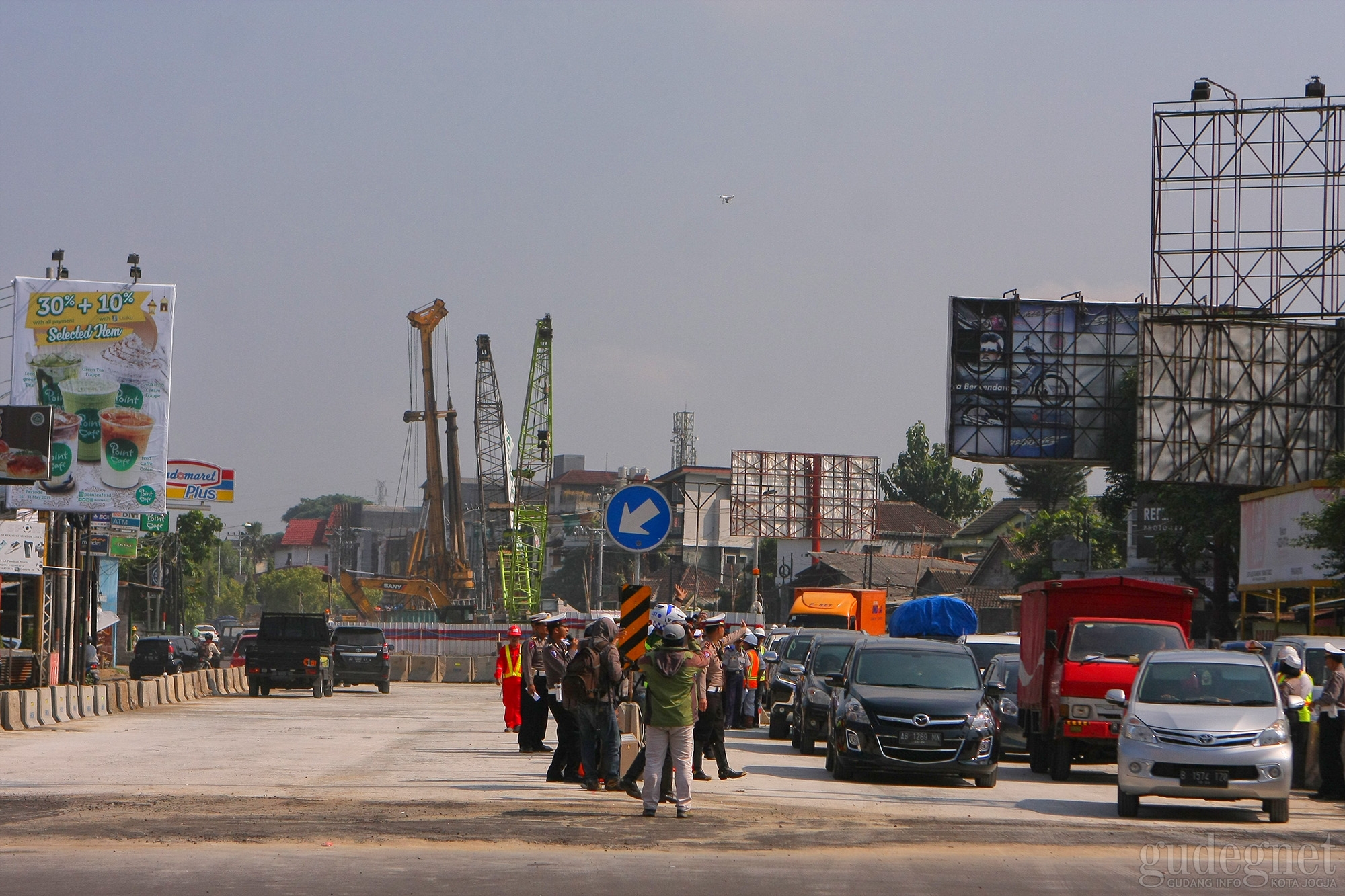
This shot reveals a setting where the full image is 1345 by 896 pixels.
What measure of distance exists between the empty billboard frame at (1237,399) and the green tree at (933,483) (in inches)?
2889

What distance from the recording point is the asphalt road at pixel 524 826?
35.0 ft

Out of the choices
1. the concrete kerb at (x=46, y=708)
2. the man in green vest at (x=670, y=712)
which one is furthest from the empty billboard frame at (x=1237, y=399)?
the man in green vest at (x=670, y=712)

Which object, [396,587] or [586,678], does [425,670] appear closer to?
[396,587]

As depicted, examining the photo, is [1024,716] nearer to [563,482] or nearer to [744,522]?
[744,522]

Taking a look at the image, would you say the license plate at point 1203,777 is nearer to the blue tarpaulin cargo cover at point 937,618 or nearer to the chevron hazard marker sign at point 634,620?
the chevron hazard marker sign at point 634,620

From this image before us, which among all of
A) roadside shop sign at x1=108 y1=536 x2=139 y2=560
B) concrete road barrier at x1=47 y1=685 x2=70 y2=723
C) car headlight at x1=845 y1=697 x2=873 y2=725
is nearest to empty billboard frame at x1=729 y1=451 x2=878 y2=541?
roadside shop sign at x1=108 y1=536 x2=139 y2=560

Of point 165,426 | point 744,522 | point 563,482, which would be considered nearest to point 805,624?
point 165,426

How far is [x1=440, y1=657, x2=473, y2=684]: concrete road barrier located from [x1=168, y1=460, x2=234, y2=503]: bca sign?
1272 centimetres

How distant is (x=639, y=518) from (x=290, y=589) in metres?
141

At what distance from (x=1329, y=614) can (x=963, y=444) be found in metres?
16.7

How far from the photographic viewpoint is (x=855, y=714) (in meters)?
18.2

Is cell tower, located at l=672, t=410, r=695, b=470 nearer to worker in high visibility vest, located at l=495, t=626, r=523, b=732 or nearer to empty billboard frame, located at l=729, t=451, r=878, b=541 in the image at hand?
empty billboard frame, located at l=729, t=451, r=878, b=541

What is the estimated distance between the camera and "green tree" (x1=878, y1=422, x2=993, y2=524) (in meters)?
124

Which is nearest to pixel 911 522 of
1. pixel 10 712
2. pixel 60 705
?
pixel 60 705
